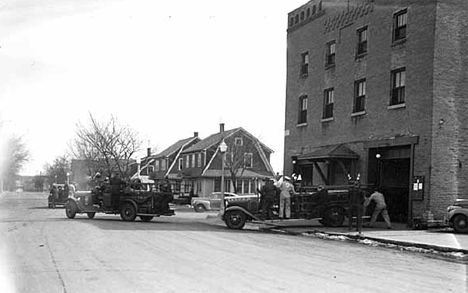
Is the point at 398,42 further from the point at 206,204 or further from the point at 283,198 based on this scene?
the point at 206,204

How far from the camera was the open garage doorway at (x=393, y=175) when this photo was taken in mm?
20766

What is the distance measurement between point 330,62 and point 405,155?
7.23 metres

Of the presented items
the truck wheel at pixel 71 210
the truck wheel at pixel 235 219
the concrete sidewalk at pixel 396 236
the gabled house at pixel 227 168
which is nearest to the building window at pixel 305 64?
the concrete sidewalk at pixel 396 236

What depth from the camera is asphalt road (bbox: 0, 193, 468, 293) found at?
7.36 meters

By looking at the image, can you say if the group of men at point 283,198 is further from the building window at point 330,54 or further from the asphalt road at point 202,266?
the building window at point 330,54

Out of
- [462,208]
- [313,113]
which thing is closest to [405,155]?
[462,208]

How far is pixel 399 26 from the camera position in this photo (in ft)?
68.6

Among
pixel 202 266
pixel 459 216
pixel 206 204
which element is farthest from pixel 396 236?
pixel 206 204

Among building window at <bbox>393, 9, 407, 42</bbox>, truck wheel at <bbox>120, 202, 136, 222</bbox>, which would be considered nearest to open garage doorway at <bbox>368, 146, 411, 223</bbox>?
building window at <bbox>393, 9, 407, 42</bbox>

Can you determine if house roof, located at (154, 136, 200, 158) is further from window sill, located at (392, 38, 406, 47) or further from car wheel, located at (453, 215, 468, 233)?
car wheel, located at (453, 215, 468, 233)

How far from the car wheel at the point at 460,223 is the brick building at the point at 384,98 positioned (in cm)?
154

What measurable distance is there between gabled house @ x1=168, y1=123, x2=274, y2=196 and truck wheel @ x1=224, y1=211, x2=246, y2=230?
28927mm

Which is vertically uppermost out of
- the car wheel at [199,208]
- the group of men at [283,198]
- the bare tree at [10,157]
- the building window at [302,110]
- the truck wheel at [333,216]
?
the building window at [302,110]

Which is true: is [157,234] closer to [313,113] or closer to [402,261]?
[402,261]
